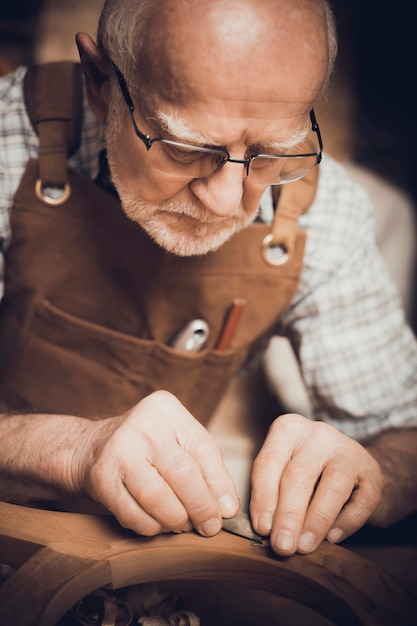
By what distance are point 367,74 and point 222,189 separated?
0.88 meters

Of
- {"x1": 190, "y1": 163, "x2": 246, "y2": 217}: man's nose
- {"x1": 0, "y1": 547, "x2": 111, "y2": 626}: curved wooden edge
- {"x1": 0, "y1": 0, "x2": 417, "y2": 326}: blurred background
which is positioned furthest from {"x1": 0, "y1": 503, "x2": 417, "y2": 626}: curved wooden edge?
{"x1": 0, "y1": 0, "x2": 417, "y2": 326}: blurred background

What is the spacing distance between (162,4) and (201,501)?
0.54m

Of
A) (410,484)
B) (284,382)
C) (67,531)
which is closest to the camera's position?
(67,531)

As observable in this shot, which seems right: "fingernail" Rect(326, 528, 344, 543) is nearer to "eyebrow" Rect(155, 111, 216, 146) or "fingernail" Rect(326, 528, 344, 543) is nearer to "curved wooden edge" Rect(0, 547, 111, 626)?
"curved wooden edge" Rect(0, 547, 111, 626)

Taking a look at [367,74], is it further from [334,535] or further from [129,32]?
[334,535]

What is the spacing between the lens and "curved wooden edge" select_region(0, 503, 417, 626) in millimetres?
639

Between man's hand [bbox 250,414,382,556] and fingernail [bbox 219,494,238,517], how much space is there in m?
0.03

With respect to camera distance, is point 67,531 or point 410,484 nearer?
point 67,531

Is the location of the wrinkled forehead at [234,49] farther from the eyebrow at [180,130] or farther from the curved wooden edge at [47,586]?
the curved wooden edge at [47,586]

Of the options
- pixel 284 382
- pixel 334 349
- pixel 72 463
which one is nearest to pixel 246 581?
pixel 72 463

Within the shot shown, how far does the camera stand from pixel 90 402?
1.08m

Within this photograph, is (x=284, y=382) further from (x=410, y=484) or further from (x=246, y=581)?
(x=246, y=581)

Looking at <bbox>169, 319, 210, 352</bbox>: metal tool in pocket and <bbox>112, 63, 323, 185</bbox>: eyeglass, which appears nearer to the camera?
<bbox>112, 63, 323, 185</bbox>: eyeglass

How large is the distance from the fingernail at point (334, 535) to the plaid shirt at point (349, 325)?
389 millimetres
